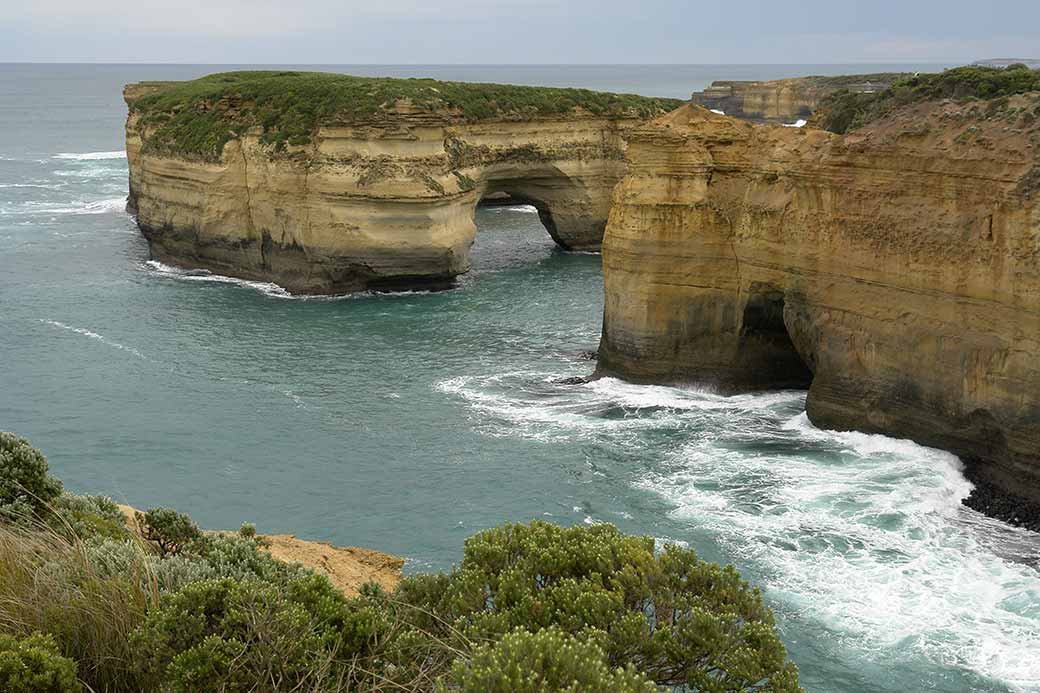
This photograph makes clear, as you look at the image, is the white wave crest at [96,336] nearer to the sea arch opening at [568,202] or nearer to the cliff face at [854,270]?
the cliff face at [854,270]

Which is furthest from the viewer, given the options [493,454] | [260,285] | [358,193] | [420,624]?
[260,285]

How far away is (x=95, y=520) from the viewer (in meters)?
17.1

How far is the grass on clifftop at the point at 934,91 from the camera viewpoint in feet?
93.2

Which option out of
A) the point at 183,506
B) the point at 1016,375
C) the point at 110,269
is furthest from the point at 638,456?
the point at 110,269

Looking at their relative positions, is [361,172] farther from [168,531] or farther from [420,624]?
[420,624]

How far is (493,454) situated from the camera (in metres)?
28.7

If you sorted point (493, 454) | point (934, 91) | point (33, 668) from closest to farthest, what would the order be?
point (33, 668), point (934, 91), point (493, 454)

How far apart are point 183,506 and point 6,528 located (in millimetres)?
10867

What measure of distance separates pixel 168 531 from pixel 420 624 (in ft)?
21.1

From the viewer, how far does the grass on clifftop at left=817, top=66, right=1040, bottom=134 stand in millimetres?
28406

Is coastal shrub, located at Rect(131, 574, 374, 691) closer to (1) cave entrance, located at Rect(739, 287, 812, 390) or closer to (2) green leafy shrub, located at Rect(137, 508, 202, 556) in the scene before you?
(2) green leafy shrub, located at Rect(137, 508, 202, 556)

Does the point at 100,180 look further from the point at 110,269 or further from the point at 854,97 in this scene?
the point at 854,97

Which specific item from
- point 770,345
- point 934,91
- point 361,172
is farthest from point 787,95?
point 934,91

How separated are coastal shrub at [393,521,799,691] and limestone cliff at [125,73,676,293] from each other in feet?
118
